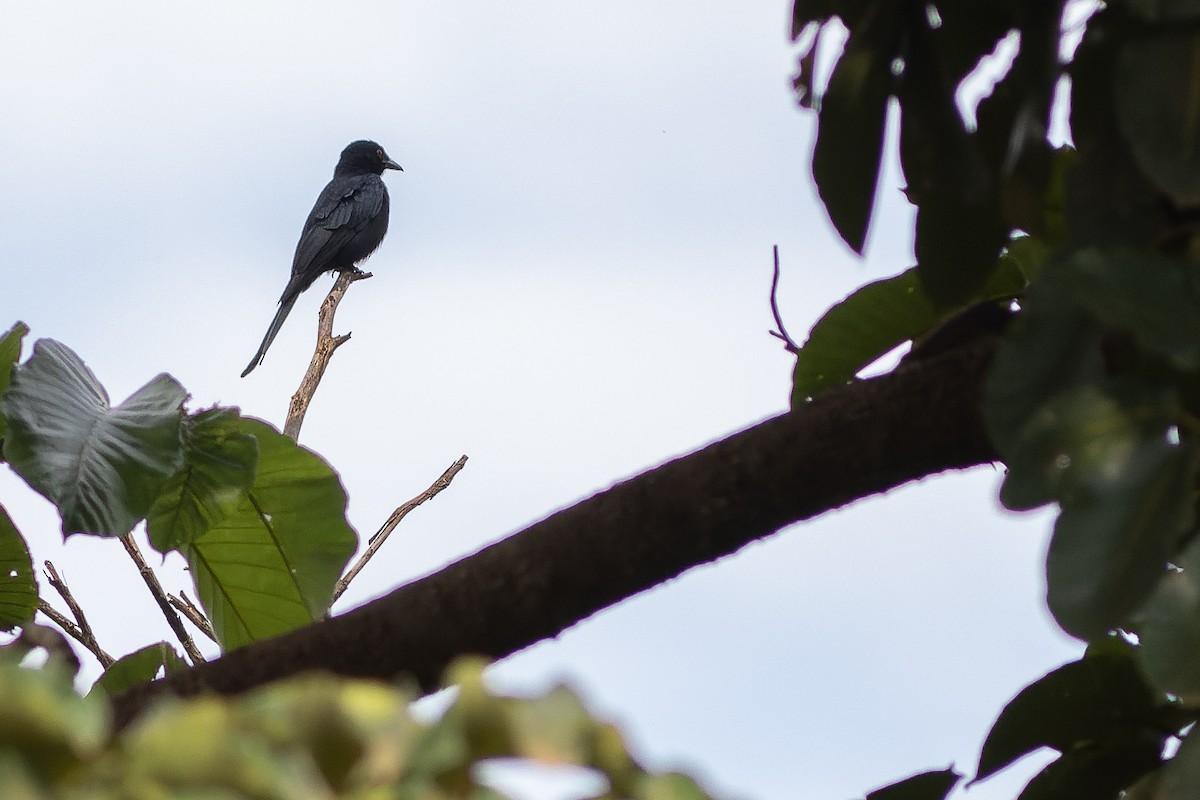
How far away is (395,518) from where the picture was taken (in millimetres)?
3465

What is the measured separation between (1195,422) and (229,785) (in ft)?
2.13

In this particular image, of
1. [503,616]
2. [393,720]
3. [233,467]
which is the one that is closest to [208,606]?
[233,467]

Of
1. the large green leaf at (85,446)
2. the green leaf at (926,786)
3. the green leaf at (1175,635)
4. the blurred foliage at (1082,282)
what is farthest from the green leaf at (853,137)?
the large green leaf at (85,446)

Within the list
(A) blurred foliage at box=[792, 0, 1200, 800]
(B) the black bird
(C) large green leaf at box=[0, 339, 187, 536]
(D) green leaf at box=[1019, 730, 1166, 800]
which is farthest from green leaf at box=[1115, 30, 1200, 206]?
(B) the black bird

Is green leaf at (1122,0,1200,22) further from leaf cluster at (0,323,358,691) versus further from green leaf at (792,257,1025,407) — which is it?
leaf cluster at (0,323,358,691)

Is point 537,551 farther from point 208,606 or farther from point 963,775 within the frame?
point 208,606

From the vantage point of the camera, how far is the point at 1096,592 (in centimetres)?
82

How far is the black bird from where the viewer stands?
8.70 m

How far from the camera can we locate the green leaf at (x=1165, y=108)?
867mm

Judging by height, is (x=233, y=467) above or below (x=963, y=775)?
above

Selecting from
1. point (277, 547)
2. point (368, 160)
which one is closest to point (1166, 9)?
point (277, 547)

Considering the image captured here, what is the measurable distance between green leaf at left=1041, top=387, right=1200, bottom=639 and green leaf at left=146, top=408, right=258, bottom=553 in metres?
1.31

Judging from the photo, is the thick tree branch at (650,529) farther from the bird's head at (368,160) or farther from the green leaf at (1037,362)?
the bird's head at (368,160)

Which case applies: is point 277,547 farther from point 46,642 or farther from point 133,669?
point 46,642
